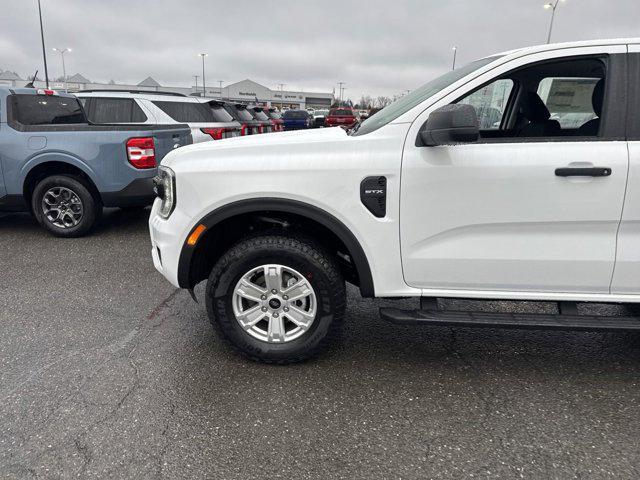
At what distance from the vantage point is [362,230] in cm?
268

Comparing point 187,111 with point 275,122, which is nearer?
point 187,111

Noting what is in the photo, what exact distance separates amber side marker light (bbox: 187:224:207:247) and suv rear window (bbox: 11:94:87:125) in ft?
14.2

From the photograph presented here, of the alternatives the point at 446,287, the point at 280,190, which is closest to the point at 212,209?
the point at 280,190

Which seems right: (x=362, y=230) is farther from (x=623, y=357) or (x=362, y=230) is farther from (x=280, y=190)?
(x=623, y=357)

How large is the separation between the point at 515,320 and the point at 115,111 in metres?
6.78

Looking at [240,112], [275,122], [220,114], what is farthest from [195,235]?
[275,122]

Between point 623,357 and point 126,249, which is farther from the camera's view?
point 126,249

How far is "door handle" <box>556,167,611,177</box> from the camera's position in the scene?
248 centimetres

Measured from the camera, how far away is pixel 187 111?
25.0 ft

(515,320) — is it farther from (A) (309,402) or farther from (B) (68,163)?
(B) (68,163)

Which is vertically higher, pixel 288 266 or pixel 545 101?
pixel 545 101

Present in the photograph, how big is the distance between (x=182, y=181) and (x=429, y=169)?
1455mm

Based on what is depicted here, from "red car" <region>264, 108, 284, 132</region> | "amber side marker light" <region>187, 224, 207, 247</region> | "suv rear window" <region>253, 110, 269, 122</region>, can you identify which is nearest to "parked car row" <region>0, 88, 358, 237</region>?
"amber side marker light" <region>187, 224, 207, 247</region>


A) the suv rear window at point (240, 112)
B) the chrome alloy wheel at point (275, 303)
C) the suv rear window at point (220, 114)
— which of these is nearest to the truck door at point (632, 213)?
the chrome alloy wheel at point (275, 303)
